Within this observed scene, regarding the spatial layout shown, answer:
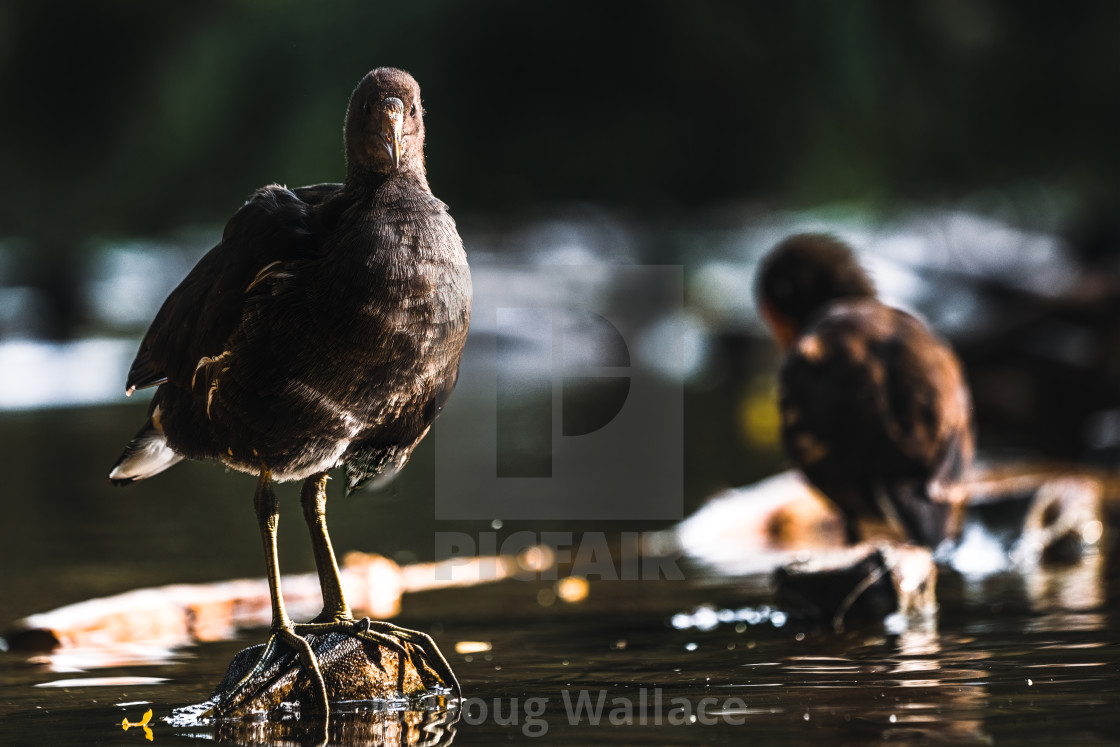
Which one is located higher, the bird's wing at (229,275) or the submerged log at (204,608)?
the bird's wing at (229,275)

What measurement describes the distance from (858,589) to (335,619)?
2.36 meters

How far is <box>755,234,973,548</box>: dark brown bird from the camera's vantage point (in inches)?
310

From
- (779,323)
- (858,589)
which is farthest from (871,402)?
(779,323)

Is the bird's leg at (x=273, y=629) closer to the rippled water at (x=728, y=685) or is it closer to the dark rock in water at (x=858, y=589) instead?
the rippled water at (x=728, y=685)

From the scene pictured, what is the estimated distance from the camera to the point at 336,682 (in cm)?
521

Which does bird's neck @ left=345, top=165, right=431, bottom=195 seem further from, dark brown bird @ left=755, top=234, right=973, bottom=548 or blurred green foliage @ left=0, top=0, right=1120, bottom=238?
blurred green foliage @ left=0, top=0, right=1120, bottom=238

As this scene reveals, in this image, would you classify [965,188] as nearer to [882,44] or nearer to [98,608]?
[882,44]

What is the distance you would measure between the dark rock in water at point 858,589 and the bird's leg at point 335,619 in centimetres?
192

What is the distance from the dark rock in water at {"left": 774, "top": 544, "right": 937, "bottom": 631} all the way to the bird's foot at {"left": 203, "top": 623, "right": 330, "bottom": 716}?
7.73 ft

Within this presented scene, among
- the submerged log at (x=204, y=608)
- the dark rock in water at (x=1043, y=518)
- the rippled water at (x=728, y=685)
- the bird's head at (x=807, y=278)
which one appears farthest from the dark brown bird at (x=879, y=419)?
the submerged log at (x=204, y=608)

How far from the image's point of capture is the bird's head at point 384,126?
5039mm

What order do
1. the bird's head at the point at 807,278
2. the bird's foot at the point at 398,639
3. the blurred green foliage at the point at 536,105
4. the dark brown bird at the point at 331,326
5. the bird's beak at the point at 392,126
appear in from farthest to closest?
the blurred green foliage at the point at 536,105 < the bird's head at the point at 807,278 < the bird's foot at the point at 398,639 < the bird's beak at the point at 392,126 < the dark brown bird at the point at 331,326

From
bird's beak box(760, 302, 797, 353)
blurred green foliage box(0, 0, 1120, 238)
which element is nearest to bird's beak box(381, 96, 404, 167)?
bird's beak box(760, 302, 797, 353)

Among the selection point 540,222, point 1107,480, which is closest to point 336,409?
point 1107,480
